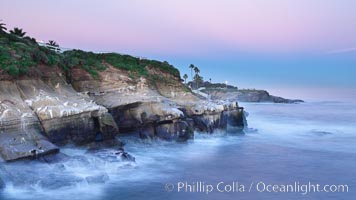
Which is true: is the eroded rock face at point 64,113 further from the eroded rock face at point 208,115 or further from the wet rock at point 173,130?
the eroded rock face at point 208,115

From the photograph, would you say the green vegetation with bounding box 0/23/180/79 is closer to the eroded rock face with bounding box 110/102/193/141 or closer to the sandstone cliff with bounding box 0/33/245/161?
the sandstone cliff with bounding box 0/33/245/161

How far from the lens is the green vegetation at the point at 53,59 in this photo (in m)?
18.7

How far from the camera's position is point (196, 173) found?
695 inches

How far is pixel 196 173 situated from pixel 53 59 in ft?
37.2

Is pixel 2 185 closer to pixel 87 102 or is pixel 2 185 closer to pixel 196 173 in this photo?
pixel 87 102

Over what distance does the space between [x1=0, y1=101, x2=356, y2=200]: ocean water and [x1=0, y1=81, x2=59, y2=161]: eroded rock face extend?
571 mm

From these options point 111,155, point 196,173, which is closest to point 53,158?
point 111,155

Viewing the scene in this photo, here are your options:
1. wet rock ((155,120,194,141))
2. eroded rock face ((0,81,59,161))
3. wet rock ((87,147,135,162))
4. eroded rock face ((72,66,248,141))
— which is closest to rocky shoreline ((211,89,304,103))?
eroded rock face ((72,66,248,141))

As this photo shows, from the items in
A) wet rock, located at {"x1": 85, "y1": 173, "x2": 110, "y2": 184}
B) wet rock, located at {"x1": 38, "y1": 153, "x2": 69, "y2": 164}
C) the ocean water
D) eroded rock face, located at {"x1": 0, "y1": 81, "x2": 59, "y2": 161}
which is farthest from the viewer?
wet rock, located at {"x1": 38, "y1": 153, "x2": 69, "y2": 164}

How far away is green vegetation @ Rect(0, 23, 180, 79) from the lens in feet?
61.4

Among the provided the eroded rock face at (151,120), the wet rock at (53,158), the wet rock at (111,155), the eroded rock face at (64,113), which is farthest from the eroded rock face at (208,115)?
the wet rock at (53,158)

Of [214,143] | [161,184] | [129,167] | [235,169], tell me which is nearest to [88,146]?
[129,167]

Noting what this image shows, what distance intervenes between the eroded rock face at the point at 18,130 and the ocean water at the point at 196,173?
571 millimetres

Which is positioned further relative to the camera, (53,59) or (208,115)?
(208,115)
